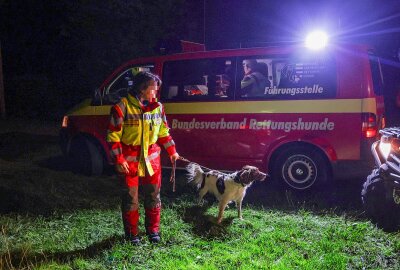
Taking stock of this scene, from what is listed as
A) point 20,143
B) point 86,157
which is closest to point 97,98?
point 86,157

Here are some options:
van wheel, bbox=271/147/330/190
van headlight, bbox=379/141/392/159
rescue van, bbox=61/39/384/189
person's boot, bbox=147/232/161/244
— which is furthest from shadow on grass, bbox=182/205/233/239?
van headlight, bbox=379/141/392/159

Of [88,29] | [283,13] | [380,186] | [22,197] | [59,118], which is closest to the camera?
[380,186]

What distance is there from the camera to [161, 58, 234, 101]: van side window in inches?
236

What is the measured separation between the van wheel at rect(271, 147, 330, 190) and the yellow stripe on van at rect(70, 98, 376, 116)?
589mm

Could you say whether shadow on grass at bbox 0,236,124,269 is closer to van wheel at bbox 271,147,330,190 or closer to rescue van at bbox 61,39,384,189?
rescue van at bbox 61,39,384,189

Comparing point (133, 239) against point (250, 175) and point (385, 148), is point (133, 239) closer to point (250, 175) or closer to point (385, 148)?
point (250, 175)

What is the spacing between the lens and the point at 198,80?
614cm

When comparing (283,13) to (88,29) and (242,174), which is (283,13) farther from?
(242,174)

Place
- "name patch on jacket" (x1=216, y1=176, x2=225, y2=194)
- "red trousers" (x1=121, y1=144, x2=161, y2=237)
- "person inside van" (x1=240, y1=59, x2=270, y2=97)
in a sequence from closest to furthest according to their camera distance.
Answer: "red trousers" (x1=121, y1=144, x2=161, y2=237), "name patch on jacket" (x1=216, y1=176, x2=225, y2=194), "person inside van" (x1=240, y1=59, x2=270, y2=97)

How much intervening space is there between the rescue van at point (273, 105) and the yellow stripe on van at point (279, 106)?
13 mm

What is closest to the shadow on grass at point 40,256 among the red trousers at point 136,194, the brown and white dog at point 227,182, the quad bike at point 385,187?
the red trousers at point 136,194

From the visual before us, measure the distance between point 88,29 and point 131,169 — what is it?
9815 mm

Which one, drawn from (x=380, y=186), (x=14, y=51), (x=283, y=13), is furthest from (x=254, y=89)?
(x=283, y=13)

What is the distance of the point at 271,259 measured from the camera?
3773 mm
